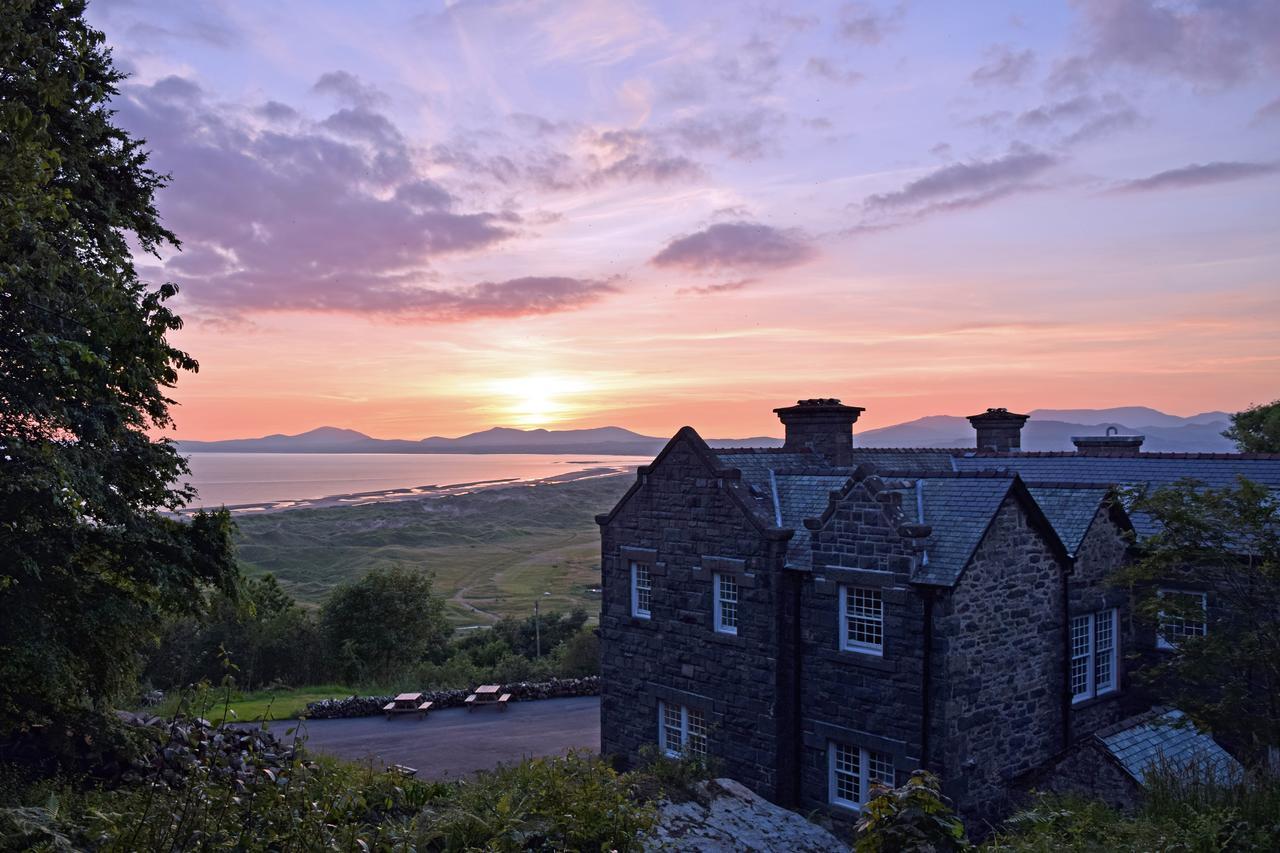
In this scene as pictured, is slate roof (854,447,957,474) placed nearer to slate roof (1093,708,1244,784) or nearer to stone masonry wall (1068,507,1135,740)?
stone masonry wall (1068,507,1135,740)

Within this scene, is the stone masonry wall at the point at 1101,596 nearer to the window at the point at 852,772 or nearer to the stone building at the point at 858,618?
the stone building at the point at 858,618

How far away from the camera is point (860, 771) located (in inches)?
706

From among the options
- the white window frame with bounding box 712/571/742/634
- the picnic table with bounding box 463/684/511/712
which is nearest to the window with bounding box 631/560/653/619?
the white window frame with bounding box 712/571/742/634

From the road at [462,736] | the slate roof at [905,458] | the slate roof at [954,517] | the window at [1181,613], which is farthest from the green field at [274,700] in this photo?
the window at [1181,613]

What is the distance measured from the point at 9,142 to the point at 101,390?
13.4 ft

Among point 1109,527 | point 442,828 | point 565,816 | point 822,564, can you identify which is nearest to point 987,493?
point 822,564

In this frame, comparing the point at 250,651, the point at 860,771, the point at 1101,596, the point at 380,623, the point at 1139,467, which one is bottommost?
the point at 250,651

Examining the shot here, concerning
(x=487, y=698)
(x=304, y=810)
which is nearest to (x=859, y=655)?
(x=304, y=810)

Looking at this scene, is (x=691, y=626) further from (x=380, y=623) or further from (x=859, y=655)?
(x=380, y=623)

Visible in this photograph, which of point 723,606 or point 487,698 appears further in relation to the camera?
point 487,698

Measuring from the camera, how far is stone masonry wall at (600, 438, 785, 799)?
19422mm

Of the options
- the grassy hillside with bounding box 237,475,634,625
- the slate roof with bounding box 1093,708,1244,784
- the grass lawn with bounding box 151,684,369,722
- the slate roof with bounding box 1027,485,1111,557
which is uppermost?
the slate roof with bounding box 1027,485,1111,557

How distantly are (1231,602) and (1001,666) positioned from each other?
4511mm

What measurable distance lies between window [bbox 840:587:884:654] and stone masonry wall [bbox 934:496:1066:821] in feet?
5.19
